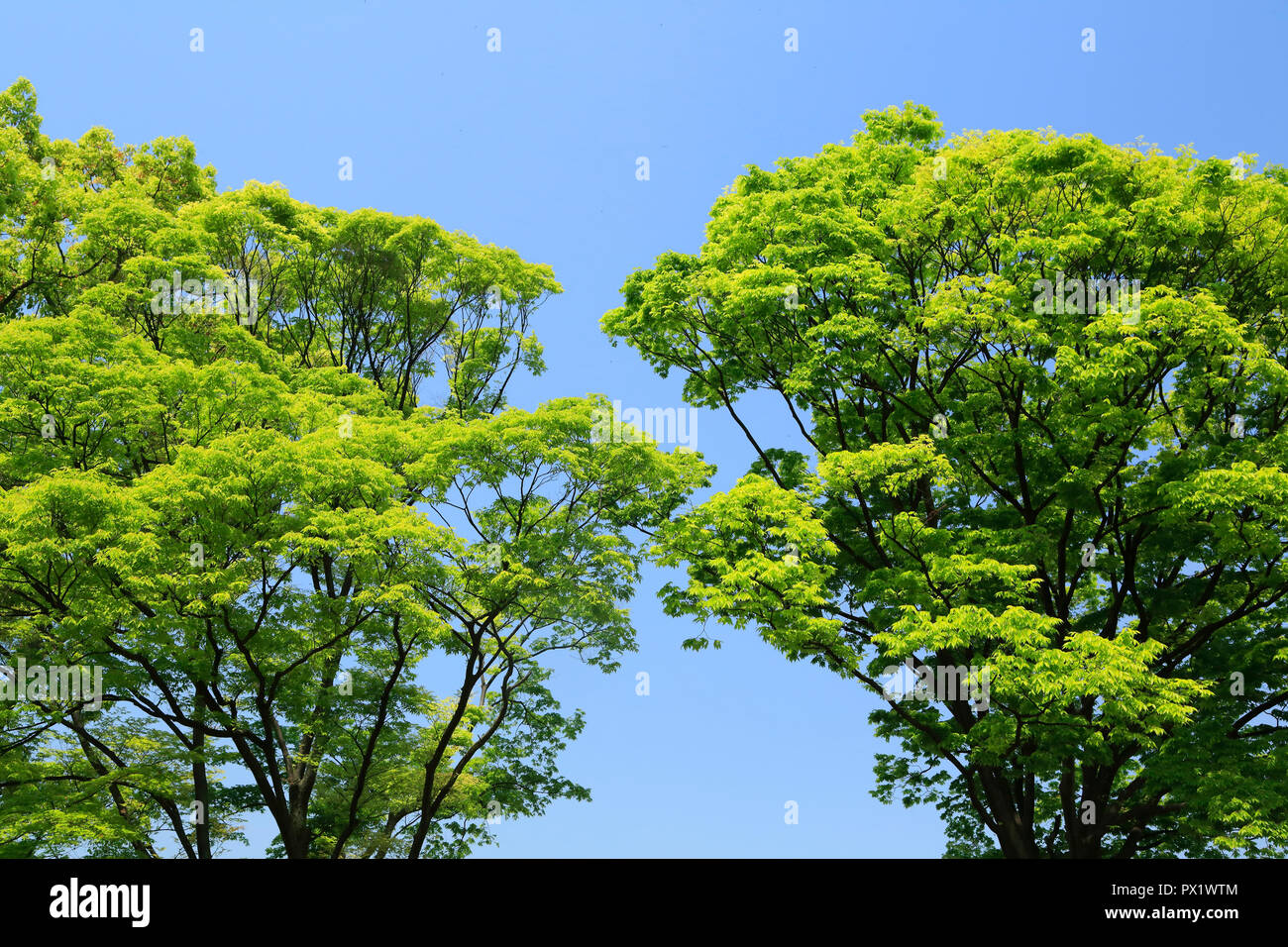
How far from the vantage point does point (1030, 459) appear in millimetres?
18609

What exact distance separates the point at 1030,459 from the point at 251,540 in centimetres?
1398

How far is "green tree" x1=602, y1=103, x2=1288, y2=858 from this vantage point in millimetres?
16094

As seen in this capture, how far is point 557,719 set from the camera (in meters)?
23.7

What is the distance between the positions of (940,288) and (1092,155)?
3.49 m

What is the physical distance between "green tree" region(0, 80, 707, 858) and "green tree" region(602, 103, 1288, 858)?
11.3 feet

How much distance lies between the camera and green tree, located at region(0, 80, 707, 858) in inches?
680

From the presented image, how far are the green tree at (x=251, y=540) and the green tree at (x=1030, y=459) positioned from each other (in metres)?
3.45

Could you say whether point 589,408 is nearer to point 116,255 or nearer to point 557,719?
point 557,719

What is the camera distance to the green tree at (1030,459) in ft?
52.8

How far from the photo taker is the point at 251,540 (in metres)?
17.8

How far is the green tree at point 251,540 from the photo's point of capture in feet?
56.7

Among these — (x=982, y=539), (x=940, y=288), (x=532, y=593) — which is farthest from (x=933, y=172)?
Result: (x=532, y=593)
